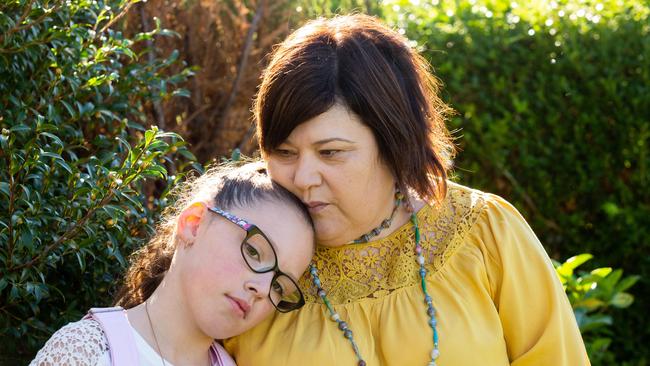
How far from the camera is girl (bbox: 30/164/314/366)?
2217 millimetres

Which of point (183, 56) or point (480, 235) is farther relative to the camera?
point (183, 56)

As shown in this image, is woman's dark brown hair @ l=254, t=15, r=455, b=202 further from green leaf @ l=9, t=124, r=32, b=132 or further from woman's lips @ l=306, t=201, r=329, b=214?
green leaf @ l=9, t=124, r=32, b=132

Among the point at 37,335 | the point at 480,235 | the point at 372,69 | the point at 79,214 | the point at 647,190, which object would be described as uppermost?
the point at 372,69

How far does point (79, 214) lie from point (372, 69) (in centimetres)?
85

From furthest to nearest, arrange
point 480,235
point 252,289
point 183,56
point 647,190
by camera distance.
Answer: point 647,190, point 183,56, point 480,235, point 252,289

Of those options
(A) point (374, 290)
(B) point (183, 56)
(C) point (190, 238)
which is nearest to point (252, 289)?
(C) point (190, 238)

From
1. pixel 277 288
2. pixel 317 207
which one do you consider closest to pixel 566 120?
pixel 317 207

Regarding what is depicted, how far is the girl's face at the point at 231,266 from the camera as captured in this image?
2.25m

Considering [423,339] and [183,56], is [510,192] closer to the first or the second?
[183,56]

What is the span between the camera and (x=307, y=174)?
2.41 meters

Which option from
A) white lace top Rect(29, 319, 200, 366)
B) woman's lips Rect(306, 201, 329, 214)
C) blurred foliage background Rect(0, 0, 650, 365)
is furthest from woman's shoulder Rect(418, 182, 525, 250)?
white lace top Rect(29, 319, 200, 366)

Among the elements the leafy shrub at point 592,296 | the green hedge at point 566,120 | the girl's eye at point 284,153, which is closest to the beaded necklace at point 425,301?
the girl's eye at point 284,153

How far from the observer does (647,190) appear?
4535 millimetres

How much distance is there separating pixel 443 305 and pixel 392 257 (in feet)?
0.72
